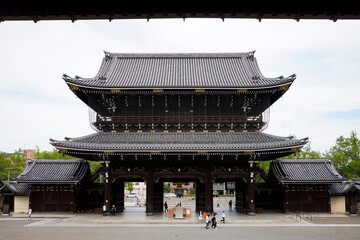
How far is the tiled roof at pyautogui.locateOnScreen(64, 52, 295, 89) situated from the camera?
3319 cm

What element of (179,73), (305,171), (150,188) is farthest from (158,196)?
(305,171)

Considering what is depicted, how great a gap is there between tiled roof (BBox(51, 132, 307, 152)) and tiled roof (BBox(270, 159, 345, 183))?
4884 millimetres

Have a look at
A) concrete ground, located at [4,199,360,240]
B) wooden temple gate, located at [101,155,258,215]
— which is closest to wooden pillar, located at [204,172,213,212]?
wooden temple gate, located at [101,155,258,215]

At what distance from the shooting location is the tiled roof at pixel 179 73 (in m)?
33.2

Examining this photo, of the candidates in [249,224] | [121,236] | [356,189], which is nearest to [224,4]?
[121,236]

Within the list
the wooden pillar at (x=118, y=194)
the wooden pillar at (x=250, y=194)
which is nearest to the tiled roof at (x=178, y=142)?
the wooden pillar at (x=250, y=194)

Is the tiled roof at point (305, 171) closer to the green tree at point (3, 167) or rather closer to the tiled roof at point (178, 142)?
the tiled roof at point (178, 142)

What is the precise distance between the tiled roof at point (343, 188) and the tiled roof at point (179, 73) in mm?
14274

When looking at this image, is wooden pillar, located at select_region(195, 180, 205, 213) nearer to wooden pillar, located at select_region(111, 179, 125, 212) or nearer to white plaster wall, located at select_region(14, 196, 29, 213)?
wooden pillar, located at select_region(111, 179, 125, 212)

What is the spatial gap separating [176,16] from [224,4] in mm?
1948

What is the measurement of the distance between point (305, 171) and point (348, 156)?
22863mm

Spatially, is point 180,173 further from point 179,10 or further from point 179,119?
point 179,10

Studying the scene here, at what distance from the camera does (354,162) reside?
5097cm

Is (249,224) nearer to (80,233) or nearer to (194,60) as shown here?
(80,233)
